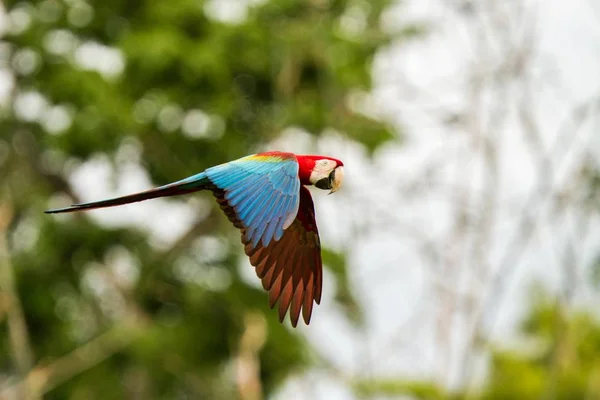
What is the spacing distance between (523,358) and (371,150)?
550cm

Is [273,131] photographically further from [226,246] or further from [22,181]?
[22,181]

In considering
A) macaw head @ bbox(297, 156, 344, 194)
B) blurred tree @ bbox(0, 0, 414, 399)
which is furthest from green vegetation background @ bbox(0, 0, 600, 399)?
macaw head @ bbox(297, 156, 344, 194)

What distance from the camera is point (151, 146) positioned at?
13.1 metres

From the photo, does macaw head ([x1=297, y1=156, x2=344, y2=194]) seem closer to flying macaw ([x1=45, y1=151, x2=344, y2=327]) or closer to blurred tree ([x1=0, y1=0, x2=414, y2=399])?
flying macaw ([x1=45, y1=151, x2=344, y2=327])

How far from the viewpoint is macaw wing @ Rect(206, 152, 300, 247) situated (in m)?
3.80

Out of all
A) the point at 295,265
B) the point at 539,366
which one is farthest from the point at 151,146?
the point at 295,265

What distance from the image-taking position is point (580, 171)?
27.3 feet

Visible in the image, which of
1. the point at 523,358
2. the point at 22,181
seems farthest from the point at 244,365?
the point at 523,358

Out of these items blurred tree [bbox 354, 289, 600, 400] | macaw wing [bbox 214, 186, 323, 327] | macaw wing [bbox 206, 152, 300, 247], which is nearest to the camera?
macaw wing [bbox 206, 152, 300, 247]

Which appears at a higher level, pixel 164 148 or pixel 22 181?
pixel 164 148

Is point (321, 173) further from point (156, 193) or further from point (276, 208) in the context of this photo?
point (156, 193)

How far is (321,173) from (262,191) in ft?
1.40

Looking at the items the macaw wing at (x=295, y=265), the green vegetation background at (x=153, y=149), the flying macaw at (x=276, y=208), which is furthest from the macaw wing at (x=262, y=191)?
the green vegetation background at (x=153, y=149)

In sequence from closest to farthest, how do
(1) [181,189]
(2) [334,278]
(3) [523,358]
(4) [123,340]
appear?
(1) [181,189] → (2) [334,278] → (4) [123,340] → (3) [523,358]
